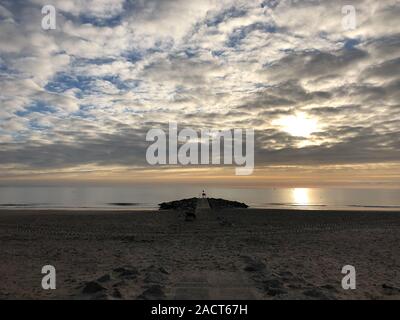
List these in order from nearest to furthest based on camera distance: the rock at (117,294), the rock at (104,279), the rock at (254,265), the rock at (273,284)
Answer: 1. the rock at (117,294)
2. the rock at (273,284)
3. the rock at (104,279)
4. the rock at (254,265)

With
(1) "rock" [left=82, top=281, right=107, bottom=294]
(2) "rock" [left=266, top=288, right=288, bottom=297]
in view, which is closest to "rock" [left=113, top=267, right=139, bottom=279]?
(1) "rock" [left=82, top=281, right=107, bottom=294]

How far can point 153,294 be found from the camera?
9414mm

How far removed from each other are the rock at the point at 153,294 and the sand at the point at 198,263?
0.09 feet

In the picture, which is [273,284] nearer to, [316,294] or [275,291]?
[275,291]

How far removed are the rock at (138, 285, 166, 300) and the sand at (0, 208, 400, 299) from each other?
0.03 meters

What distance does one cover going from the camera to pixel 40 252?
51.5 ft

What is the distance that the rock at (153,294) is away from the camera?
9211mm

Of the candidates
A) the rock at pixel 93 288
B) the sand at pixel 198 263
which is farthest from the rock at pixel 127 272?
the rock at pixel 93 288

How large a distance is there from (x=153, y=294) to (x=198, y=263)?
4260 millimetres

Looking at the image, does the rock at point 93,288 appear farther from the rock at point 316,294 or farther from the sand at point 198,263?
the rock at point 316,294

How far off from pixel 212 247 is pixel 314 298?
827cm
